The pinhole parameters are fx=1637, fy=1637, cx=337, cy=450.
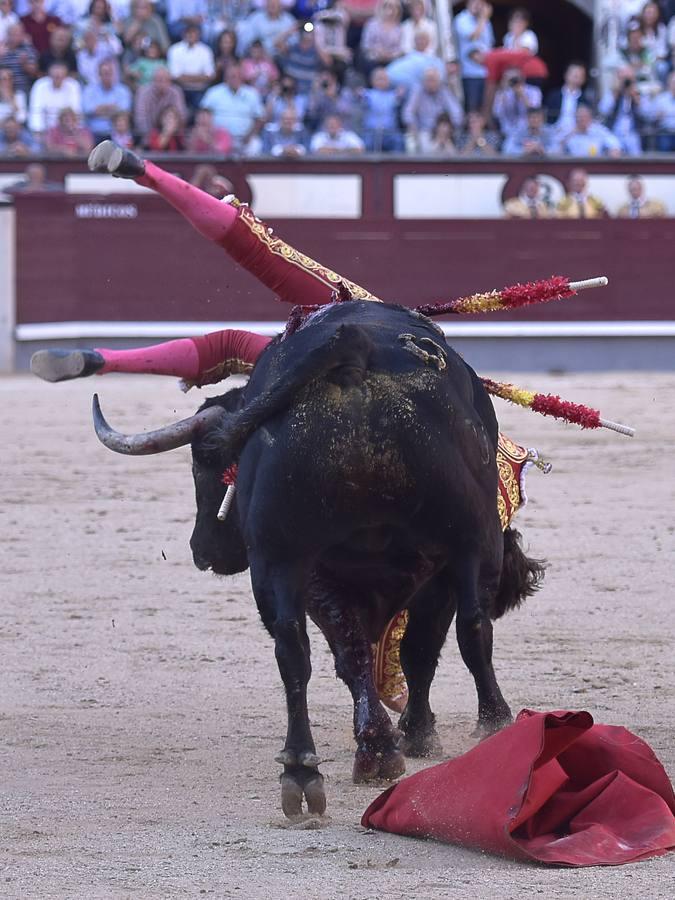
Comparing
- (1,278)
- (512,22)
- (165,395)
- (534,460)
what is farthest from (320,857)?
(512,22)

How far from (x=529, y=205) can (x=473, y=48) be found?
4.25ft

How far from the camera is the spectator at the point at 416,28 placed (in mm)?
11805

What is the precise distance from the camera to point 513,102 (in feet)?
37.8

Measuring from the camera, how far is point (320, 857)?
8.44 feet

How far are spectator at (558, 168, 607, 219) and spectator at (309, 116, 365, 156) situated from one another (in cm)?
152

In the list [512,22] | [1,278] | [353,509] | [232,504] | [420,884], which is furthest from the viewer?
[512,22]

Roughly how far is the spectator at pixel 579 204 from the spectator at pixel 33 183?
357 cm

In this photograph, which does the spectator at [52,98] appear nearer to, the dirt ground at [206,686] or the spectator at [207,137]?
the spectator at [207,137]

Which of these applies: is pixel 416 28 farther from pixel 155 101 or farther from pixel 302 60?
pixel 155 101

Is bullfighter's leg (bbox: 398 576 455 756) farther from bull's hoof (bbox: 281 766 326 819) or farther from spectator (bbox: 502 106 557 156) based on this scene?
spectator (bbox: 502 106 557 156)

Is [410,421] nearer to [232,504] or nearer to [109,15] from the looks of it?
[232,504]

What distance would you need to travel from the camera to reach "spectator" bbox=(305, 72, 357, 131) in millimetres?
11156

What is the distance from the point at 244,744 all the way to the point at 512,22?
9.64 meters

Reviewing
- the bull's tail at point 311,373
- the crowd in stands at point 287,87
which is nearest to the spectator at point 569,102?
the crowd in stands at point 287,87
